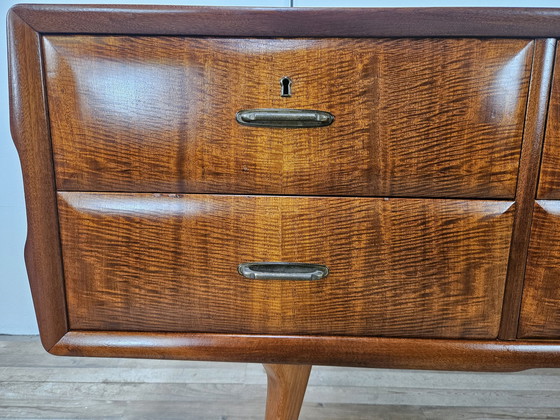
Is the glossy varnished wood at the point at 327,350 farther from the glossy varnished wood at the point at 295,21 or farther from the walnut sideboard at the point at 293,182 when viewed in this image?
the glossy varnished wood at the point at 295,21

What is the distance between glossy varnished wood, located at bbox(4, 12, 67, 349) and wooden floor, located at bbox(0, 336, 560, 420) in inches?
12.7

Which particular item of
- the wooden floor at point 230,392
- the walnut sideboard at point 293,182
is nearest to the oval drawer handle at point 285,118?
the walnut sideboard at point 293,182

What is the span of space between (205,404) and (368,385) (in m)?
0.27

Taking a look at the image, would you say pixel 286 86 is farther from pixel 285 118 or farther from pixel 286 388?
pixel 286 388

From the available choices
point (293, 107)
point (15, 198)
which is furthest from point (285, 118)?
point (15, 198)

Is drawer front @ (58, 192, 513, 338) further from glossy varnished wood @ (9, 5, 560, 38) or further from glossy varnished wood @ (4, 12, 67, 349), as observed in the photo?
glossy varnished wood @ (9, 5, 560, 38)

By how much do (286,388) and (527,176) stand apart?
1.04 ft

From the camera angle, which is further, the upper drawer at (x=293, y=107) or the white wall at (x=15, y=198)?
the white wall at (x=15, y=198)

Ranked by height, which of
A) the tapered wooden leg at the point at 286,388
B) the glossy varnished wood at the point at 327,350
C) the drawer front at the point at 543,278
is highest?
the drawer front at the point at 543,278

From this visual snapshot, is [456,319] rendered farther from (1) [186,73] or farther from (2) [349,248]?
(1) [186,73]

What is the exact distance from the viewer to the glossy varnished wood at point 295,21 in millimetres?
348

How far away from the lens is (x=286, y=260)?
0.40m

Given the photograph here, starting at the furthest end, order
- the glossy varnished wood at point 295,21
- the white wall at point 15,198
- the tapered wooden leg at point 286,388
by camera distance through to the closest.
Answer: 1. the white wall at point 15,198
2. the tapered wooden leg at point 286,388
3. the glossy varnished wood at point 295,21

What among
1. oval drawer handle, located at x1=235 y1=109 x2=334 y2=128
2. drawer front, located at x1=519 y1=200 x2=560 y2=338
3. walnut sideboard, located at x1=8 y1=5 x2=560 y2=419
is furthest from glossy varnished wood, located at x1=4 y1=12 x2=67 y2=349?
drawer front, located at x1=519 y1=200 x2=560 y2=338
